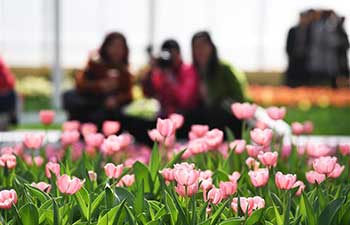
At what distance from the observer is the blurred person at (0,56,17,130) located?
322 inches

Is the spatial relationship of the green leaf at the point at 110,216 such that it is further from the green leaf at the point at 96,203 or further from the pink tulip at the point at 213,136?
the pink tulip at the point at 213,136

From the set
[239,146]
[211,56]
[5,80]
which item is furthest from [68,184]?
[5,80]

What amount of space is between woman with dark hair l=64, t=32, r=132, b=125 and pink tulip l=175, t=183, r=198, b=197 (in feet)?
17.9

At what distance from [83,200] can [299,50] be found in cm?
1535

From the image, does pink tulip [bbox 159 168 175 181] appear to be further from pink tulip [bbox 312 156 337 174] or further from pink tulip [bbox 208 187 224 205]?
pink tulip [bbox 312 156 337 174]

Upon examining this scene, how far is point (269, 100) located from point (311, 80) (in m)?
3.38

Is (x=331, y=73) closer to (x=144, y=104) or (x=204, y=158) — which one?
(x=144, y=104)

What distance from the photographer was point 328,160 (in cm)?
268

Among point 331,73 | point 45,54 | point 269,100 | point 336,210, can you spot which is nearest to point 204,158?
point 336,210

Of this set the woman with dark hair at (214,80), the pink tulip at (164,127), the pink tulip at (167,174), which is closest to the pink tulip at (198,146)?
the pink tulip at (164,127)

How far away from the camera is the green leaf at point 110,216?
2311 millimetres

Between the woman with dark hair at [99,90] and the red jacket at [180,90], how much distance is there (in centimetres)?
42

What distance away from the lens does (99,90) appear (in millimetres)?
8055

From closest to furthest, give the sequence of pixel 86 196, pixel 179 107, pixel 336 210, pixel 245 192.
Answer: pixel 336 210, pixel 86 196, pixel 245 192, pixel 179 107
